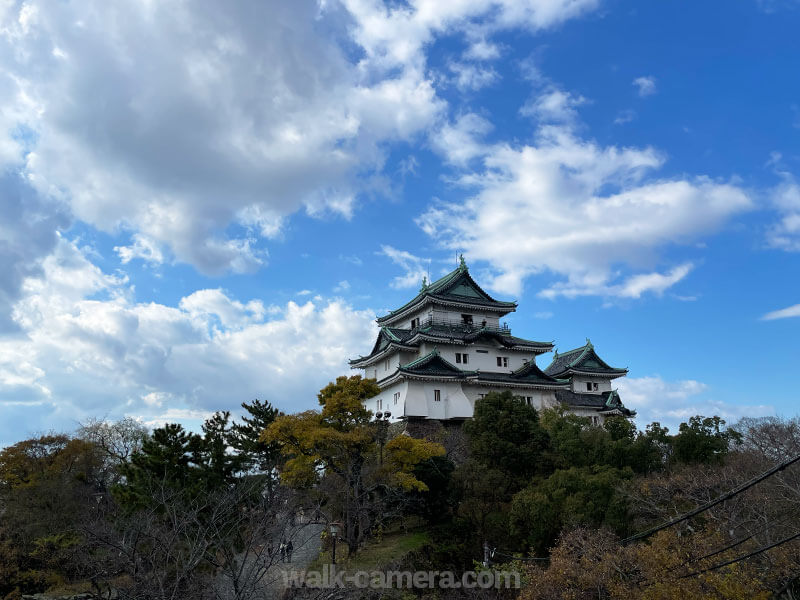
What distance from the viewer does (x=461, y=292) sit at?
135ft

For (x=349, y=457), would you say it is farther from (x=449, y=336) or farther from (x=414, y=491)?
(x=449, y=336)

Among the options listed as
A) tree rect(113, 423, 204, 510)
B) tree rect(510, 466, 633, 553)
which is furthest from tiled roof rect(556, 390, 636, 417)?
tree rect(113, 423, 204, 510)

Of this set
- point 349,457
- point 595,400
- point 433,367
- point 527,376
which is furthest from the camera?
point 595,400

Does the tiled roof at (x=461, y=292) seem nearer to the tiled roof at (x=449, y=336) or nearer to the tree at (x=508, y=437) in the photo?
the tiled roof at (x=449, y=336)

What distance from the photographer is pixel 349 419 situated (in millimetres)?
24234

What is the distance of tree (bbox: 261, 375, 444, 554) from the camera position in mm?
22797

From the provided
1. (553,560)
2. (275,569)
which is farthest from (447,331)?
(553,560)

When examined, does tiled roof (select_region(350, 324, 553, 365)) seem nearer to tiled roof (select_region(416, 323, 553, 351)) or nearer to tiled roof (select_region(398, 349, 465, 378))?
tiled roof (select_region(416, 323, 553, 351))

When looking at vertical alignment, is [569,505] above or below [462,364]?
below

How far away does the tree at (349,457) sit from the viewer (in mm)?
22797

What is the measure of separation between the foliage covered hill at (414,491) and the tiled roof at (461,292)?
13785mm

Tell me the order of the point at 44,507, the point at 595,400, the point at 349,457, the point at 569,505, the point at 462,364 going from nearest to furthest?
the point at 569,505 < the point at 349,457 < the point at 44,507 < the point at 462,364 < the point at 595,400

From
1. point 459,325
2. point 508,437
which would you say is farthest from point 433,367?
point 508,437

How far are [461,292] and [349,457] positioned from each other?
20.1 metres
